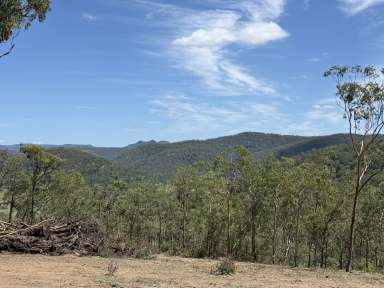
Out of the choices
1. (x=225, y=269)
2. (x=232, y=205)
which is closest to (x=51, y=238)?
(x=225, y=269)

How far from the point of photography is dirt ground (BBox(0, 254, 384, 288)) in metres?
14.8

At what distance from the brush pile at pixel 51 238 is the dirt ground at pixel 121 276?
45.7 inches

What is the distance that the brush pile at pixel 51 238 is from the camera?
881 inches

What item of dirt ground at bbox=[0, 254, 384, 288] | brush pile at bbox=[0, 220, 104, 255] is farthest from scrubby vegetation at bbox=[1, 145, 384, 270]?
dirt ground at bbox=[0, 254, 384, 288]

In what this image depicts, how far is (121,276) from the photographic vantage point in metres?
16.7

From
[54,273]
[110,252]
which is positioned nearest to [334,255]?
[110,252]

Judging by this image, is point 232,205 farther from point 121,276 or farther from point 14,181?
point 121,276

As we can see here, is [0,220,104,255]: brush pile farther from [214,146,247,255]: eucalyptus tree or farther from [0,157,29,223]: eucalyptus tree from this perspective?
[0,157,29,223]: eucalyptus tree

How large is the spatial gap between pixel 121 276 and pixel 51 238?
318 inches

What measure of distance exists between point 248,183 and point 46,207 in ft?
82.8

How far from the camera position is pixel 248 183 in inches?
1672

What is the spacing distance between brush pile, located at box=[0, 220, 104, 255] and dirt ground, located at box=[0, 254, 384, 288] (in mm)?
1161

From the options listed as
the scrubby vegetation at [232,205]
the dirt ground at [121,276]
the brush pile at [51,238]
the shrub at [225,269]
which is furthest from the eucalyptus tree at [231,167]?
the shrub at [225,269]

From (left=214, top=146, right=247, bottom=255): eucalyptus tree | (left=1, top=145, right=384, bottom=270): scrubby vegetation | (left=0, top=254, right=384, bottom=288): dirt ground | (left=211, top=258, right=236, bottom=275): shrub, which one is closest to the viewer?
(left=0, top=254, right=384, bottom=288): dirt ground
